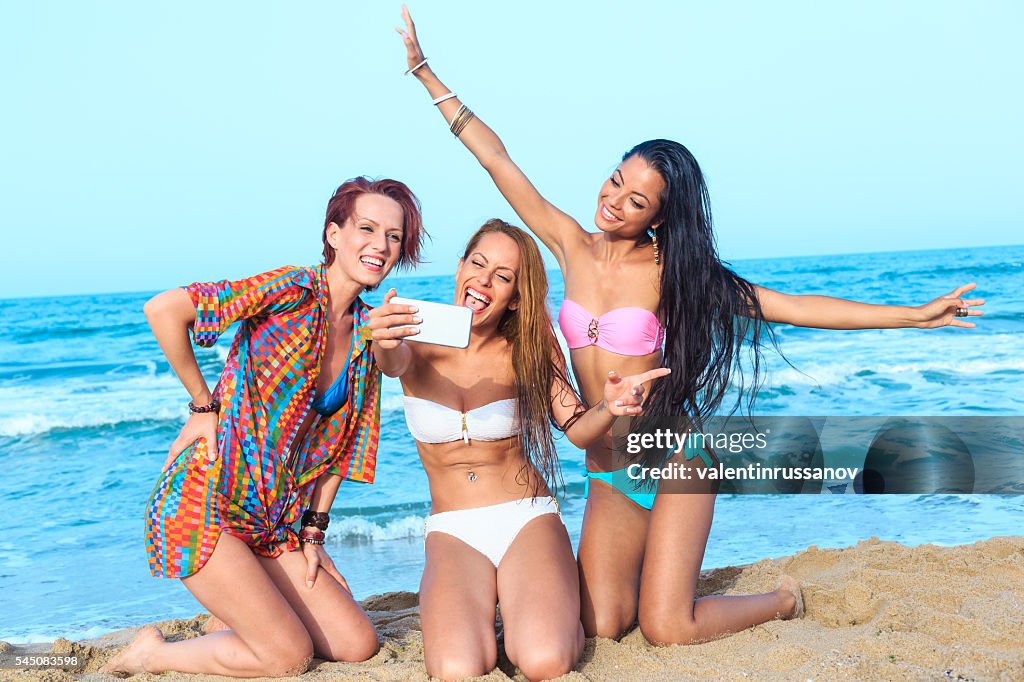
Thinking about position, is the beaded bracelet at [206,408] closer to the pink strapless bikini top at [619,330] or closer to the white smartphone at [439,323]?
the white smartphone at [439,323]

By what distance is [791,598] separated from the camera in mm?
4418

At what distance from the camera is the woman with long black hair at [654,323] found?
13.5ft

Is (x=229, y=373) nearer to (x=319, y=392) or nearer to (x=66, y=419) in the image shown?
(x=319, y=392)

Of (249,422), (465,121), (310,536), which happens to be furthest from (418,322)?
(465,121)

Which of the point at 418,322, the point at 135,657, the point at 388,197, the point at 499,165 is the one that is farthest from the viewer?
the point at 499,165

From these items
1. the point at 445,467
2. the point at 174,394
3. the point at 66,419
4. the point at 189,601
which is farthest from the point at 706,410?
the point at 174,394

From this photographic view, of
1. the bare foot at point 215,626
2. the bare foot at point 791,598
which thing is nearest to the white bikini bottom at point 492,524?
the bare foot at point 215,626

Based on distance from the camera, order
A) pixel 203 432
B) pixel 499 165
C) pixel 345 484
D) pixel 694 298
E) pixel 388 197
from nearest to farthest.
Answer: pixel 203 432 → pixel 388 197 → pixel 694 298 → pixel 499 165 → pixel 345 484

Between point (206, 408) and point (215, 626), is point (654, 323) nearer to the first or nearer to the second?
point (206, 408)

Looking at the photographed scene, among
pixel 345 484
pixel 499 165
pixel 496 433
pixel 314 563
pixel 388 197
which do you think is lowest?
pixel 345 484

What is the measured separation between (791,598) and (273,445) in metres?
2.61

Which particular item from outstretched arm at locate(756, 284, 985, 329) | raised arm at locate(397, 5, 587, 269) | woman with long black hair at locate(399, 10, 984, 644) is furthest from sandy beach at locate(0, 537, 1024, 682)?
raised arm at locate(397, 5, 587, 269)

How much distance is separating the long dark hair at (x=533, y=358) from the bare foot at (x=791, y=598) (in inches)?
54.2

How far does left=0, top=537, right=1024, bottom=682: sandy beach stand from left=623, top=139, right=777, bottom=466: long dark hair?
3.75 ft
